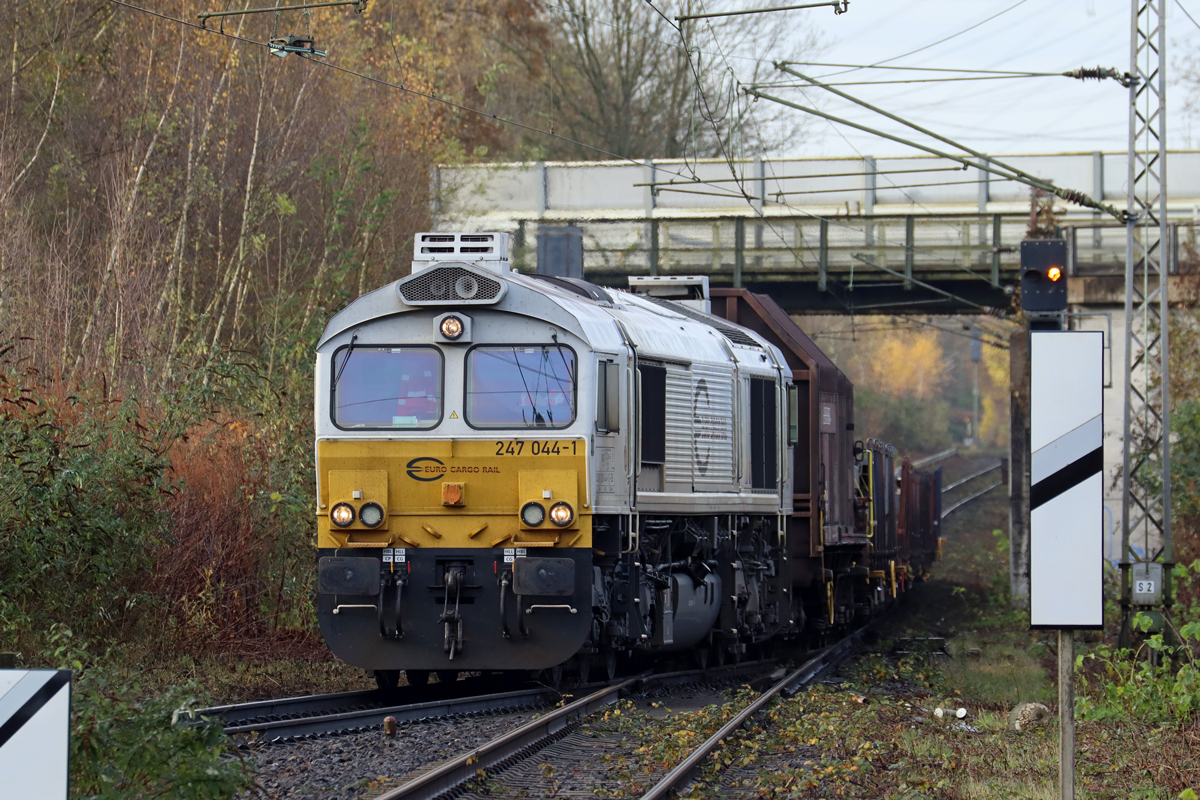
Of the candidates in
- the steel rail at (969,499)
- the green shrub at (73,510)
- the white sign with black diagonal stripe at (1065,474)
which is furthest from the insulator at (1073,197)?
the steel rail at (969,499)

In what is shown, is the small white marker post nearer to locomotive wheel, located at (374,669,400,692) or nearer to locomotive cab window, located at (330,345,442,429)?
locomotive cab window, located at (330,345,442,429)

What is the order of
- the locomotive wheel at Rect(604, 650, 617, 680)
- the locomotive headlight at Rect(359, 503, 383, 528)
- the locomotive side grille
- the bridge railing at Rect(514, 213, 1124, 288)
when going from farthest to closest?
the bridge railing at Rect(514, 213, 1124, 288) < the locomotive side grille < the locomotive wheel at Rect(604, 650, 617, 680) < the locomotive headlight at Rect(359, 503, 383, 528)

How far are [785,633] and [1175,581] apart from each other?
6031 millimetres

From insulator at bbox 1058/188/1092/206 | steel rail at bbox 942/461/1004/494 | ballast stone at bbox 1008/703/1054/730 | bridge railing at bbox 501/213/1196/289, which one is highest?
bridge railing at bbox 501/213/1196/289

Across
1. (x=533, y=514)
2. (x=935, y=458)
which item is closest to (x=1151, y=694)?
(x=533, y=514)

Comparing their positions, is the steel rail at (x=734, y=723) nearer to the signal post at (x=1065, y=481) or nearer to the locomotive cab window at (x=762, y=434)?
the locomotive cab window at (x=762, y=434)

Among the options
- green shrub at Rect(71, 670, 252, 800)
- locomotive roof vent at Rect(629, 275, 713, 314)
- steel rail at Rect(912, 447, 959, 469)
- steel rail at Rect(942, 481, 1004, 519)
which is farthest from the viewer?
steel rail at Rect(912, 447, 959, 469)

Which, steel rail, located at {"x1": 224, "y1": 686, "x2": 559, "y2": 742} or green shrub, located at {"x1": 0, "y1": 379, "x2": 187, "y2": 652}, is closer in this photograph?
steel rail, located at {"x1": 224, "y1": 686, "x2": 559, "y2": 742}

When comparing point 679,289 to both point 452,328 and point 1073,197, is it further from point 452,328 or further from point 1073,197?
point 452,328

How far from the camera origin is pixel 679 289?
653 inches

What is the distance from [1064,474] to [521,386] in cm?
615

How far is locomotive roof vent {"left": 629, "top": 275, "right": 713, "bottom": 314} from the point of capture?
643 inches

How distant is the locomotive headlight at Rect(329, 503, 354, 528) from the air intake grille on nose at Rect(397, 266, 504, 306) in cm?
171

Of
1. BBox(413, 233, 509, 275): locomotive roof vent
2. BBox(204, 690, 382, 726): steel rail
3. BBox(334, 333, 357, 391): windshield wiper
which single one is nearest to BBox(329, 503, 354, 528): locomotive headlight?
BBox(334, 333, 357, 391): windshield wiper
